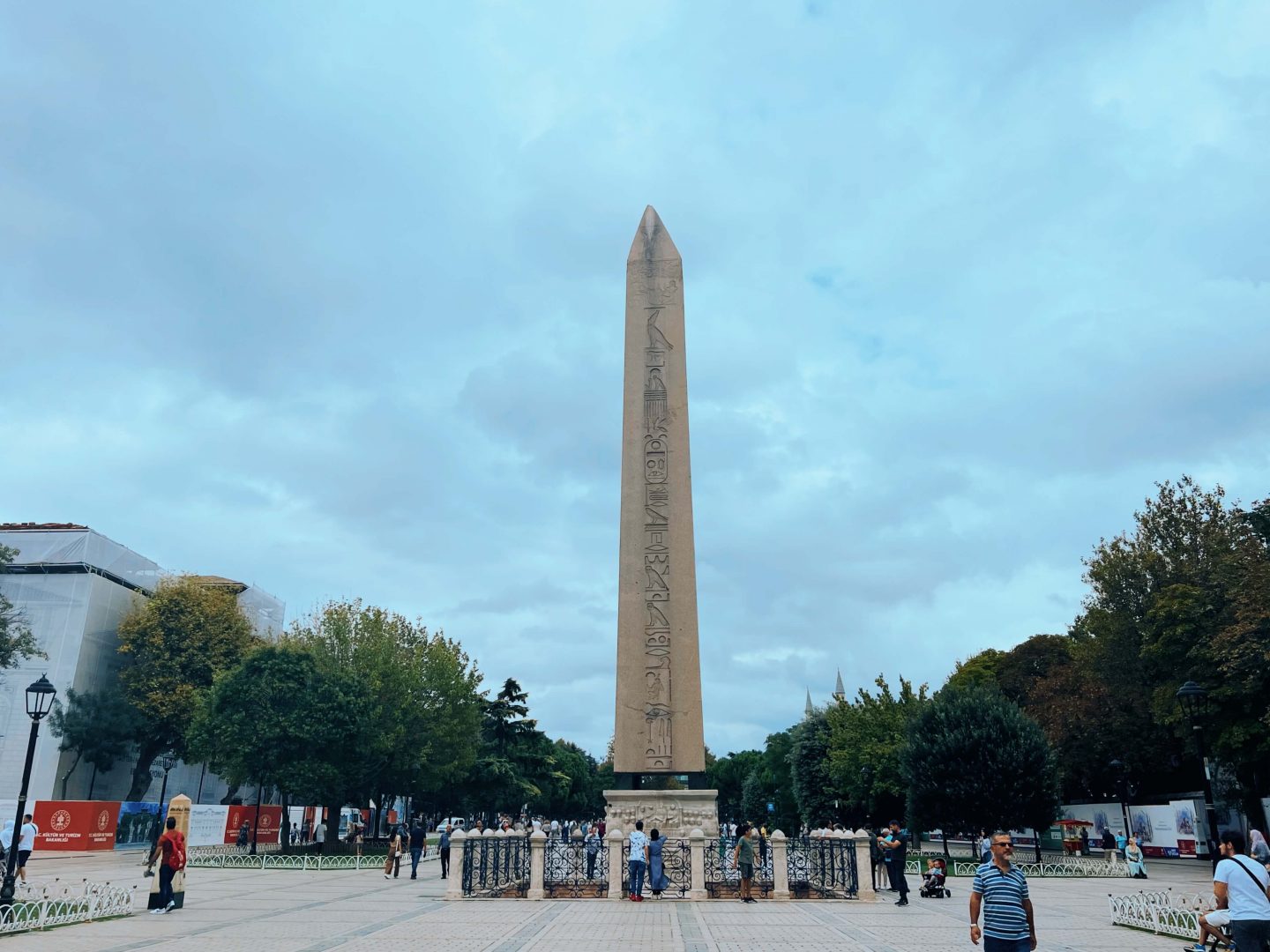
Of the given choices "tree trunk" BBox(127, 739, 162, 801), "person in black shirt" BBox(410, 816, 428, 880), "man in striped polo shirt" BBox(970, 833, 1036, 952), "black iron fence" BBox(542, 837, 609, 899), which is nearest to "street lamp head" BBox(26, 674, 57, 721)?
"black iron fence" BBox(542, 837, 609, 899)

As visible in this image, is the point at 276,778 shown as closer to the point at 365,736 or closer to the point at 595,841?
the point at 365,736

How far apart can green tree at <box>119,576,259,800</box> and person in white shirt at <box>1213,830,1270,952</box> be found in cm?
4373

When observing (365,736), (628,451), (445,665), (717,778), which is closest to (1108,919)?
(628,451)

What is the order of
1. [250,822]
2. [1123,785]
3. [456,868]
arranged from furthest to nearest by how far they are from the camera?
[1123,785], [250,822], [456,868]

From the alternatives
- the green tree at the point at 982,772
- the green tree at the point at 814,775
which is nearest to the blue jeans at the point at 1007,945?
the green tree at the point at 982,772

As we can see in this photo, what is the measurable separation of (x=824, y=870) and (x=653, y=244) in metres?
14.6

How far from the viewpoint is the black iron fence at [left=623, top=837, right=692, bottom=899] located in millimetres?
17781

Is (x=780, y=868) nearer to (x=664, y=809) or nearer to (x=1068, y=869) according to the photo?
(x=664, y=809)

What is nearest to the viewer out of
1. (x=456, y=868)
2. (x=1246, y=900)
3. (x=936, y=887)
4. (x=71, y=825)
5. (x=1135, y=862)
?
(x=1246, y=900)

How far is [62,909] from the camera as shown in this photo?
549 inches

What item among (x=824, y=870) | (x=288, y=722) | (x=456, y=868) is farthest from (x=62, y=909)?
(x=288, y=722)

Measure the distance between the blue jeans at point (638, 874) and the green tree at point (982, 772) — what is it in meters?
14.1

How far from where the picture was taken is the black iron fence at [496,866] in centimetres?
1831

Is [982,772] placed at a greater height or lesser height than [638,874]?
greater
